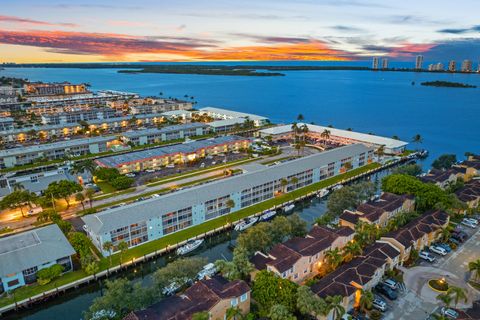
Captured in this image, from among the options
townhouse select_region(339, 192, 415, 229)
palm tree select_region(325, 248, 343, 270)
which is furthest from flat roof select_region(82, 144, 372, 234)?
palm tree select_region(325, 248, 343, 270)

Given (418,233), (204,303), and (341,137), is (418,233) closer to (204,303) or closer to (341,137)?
(204,303)

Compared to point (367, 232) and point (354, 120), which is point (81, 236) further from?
point (354, 120)

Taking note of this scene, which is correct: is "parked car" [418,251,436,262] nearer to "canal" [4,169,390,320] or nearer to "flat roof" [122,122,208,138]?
"canal" [4,169,390,320]

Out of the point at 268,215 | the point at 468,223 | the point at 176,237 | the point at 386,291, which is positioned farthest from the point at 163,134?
the point at 386,291

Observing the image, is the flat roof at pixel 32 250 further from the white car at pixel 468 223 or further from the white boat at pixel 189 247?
the white car at pixel 468 223

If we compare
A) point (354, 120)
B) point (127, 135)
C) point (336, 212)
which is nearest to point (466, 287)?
point (336, 212)

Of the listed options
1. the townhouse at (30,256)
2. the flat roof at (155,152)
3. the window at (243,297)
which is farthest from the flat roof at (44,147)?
the window at (243,297)
